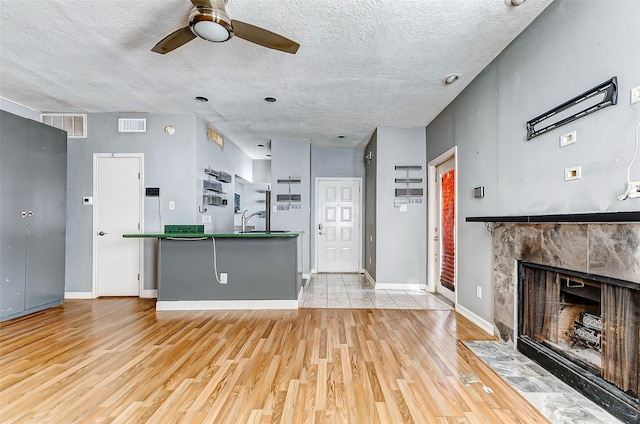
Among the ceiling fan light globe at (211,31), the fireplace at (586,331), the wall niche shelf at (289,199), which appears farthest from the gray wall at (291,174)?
the fireplace at (586,331)

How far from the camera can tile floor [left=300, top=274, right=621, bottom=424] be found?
1.80 metres

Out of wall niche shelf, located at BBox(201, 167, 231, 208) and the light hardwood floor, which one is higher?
wall niche shelf, located at BBox(201, 167, 231, 208)

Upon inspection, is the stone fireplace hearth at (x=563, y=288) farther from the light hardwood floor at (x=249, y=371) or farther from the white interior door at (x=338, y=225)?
the white interior door at (x=338, y=225)

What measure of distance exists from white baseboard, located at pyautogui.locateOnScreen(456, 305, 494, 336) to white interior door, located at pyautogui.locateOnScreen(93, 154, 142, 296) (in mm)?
Answer: 4482

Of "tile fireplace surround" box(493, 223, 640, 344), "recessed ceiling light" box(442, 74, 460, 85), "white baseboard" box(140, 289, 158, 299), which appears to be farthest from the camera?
"white baseboard" box(140, 289, 158, 299)

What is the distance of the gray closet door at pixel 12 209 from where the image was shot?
11.5 ft

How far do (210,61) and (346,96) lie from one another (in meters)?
1.66

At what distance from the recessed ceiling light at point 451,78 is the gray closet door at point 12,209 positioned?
4966 mm

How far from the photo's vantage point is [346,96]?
3.93m

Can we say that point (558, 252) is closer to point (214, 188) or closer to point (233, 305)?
point (233, 305)

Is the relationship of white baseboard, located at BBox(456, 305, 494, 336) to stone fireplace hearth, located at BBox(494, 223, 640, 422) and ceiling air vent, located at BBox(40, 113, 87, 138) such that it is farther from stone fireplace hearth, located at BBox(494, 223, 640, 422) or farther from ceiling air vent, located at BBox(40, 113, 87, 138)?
ceiling air vent, located at BBox(40, 113, 87, 138)

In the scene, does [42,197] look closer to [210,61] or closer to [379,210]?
[210,61]

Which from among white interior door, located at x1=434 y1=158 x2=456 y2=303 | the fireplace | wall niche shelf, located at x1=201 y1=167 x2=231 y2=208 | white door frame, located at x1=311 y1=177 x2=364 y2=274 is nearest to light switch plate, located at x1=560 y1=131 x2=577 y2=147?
the fireplace

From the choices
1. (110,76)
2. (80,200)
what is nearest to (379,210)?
(110,76)
